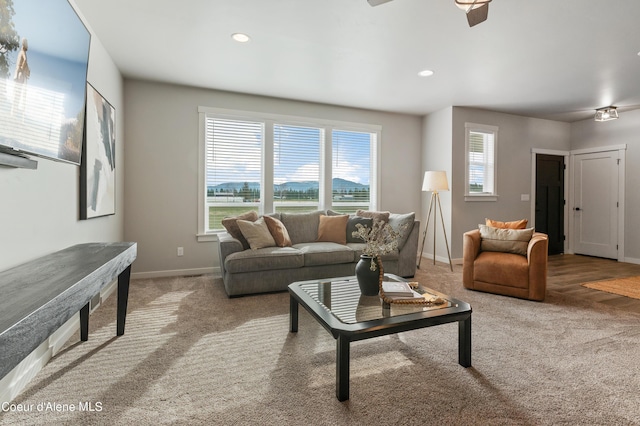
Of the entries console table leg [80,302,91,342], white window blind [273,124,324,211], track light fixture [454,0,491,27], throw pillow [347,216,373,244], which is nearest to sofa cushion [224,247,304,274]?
throw pillow [347,216,373,244]

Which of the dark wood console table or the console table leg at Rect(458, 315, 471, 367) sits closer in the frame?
the dark wood console table

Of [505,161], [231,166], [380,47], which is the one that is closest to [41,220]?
[231,166]

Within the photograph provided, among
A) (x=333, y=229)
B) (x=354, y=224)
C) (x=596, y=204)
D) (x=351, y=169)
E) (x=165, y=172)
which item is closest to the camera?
(x=165, y=172)

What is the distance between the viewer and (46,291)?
1.25 m

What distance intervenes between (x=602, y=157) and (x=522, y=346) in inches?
216

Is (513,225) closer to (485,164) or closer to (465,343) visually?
Result: (485,164)

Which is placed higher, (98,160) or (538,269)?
(98,160)

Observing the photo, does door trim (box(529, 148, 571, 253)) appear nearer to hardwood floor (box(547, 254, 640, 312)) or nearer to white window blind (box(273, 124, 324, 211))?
hardwood floor (box(547, 254, 640, 312))

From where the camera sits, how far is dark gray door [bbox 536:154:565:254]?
6.07 m

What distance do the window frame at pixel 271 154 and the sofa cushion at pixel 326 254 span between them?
1207 mm

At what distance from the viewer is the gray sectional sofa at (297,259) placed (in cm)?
344

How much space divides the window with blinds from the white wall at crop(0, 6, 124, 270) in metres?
5.13

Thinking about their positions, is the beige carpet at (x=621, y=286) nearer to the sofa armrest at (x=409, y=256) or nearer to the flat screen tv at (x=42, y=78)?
the sofa armrest at (x=409, y=256)

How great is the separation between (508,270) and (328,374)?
250 cm
